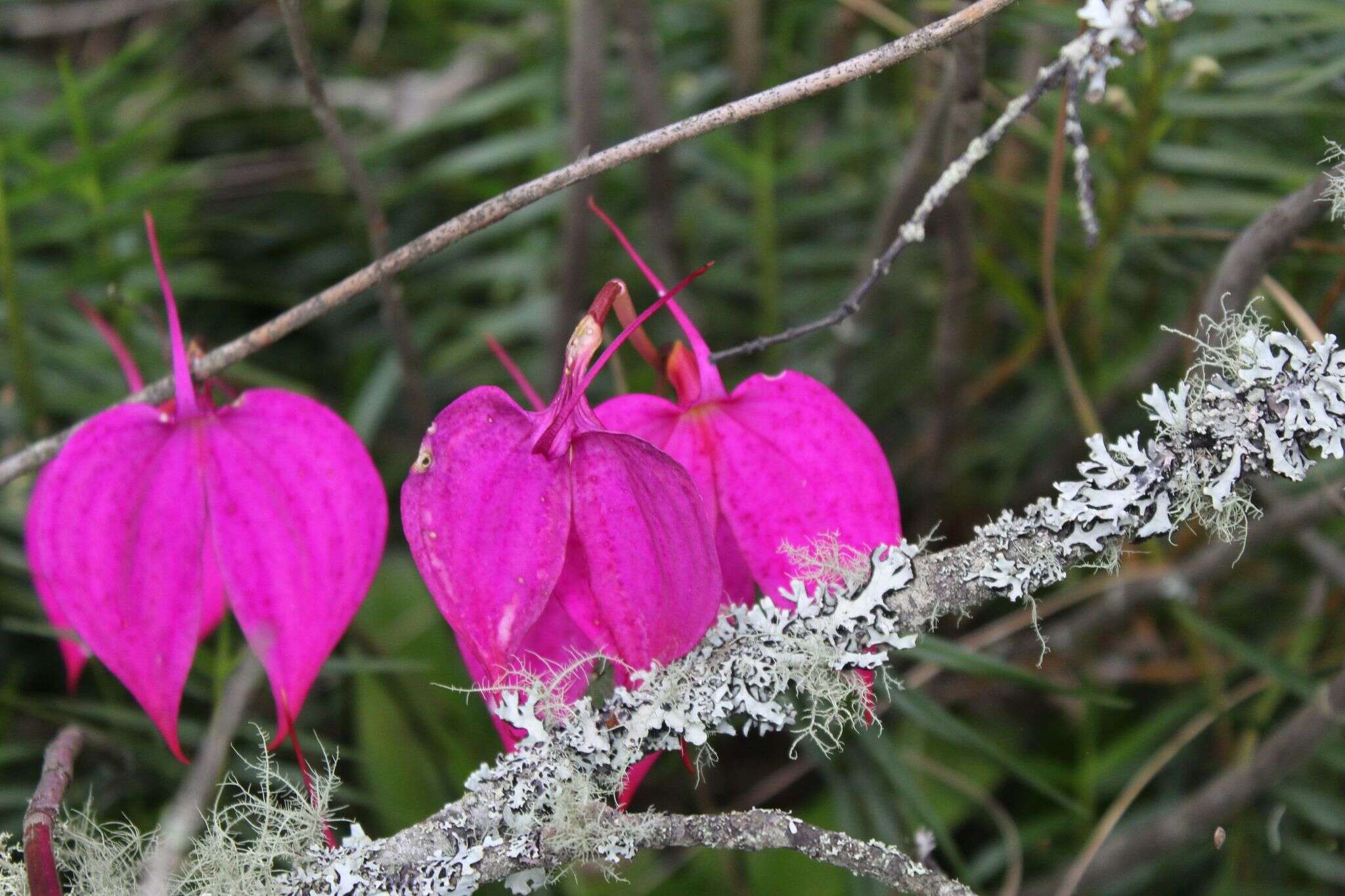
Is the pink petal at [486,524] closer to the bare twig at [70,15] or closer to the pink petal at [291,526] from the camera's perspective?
the pink petal at [291,526]

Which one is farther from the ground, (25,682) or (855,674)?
(855,674)

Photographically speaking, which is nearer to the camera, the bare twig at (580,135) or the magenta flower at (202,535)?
the magenta flower at (202,535)

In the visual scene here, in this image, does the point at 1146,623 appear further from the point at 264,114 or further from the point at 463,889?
the point at 264,114

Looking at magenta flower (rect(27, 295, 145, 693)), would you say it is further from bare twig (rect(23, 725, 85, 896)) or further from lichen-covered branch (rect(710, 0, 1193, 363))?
lichen-covered branch (rect(710, 0, 1193, 363))

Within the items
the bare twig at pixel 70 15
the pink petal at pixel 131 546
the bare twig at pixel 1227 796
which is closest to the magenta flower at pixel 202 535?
the pink petal at pixel 131 546

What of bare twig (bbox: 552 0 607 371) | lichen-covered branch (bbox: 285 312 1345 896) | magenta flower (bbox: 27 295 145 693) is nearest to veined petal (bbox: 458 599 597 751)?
lichen-covered branch (bbox: 285 312 1345 896)

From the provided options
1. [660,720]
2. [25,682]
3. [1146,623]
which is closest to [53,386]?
[25,682]
